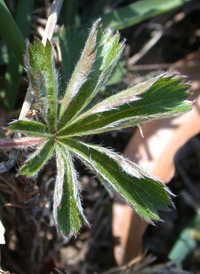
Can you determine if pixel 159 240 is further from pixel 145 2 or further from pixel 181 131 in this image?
pixel 145 2

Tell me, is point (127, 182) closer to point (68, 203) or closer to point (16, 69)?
point (68, 203)

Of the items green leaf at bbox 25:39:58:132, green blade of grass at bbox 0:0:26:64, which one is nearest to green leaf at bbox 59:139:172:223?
green leaf at bbox 25:39:58:132

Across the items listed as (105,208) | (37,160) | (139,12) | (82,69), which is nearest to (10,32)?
(82,69)

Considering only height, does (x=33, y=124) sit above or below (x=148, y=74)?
below

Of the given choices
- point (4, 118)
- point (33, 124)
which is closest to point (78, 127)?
point (33, 124)

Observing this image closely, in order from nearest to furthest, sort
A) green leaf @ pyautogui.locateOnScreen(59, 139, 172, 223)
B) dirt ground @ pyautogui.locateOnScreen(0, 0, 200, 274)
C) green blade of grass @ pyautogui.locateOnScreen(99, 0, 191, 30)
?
green leaf @ pyautogui.locateOnScreen(59, 139, 172, 223), dirt ground @ pyautogui.locateOnScreen(0, 0, 200, 274), green blade of grass @ pyautogui.locateOnScreen(99, 0, 191, 30)

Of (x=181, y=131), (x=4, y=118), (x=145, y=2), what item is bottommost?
(x=181, y=131)

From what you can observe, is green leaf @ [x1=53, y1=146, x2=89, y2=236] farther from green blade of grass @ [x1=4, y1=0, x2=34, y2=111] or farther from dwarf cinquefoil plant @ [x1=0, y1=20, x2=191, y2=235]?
green blade of grass @ [x1=4, y1=0, x2=34, y2=111]
